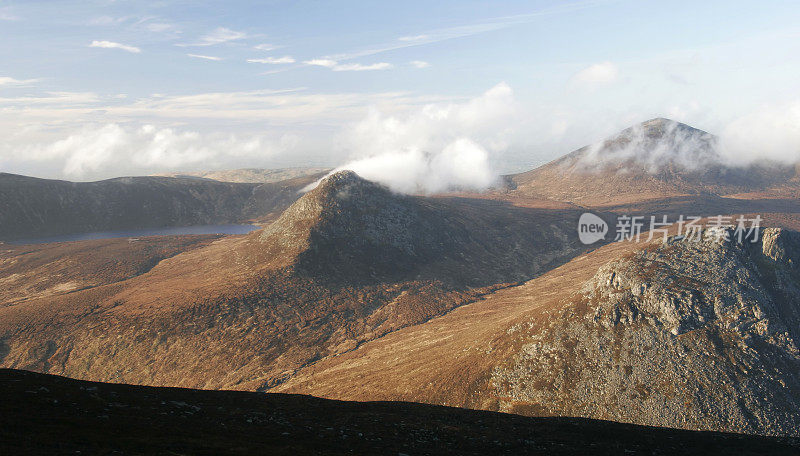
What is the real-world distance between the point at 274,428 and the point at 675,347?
176 feet

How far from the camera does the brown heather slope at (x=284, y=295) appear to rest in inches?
3027

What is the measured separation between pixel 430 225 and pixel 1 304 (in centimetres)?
12901

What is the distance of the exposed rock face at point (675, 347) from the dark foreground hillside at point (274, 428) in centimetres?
555

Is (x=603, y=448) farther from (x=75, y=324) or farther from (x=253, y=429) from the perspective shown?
(x=75, y=324)

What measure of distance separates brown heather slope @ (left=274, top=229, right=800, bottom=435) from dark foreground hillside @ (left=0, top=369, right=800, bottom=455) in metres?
6.47

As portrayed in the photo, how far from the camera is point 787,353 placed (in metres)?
52.5

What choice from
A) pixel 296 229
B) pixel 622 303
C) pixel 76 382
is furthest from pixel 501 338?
pixel 296 229

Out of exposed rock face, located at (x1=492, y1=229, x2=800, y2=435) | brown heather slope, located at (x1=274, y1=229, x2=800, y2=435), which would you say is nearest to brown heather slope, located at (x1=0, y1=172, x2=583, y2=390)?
brown heather slope, located at (x1=274, y1=229, x2=800, y2=435)

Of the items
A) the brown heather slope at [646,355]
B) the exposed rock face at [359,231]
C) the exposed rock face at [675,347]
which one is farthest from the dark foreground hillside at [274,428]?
the exposed rock face at [359,231]

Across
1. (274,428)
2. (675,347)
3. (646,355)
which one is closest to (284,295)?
(274,428)

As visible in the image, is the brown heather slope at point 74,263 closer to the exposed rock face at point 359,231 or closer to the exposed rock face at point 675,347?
the exposed rock face at point 359,231

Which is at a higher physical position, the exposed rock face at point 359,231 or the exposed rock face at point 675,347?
the exposed rock face at point 359,231

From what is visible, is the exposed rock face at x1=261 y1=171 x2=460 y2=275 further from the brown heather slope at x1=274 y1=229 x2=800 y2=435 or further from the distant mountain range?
the brown heather slope at x1=274 y1=229 x2=800 y2=435

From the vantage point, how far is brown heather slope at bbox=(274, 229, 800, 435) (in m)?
47.2
